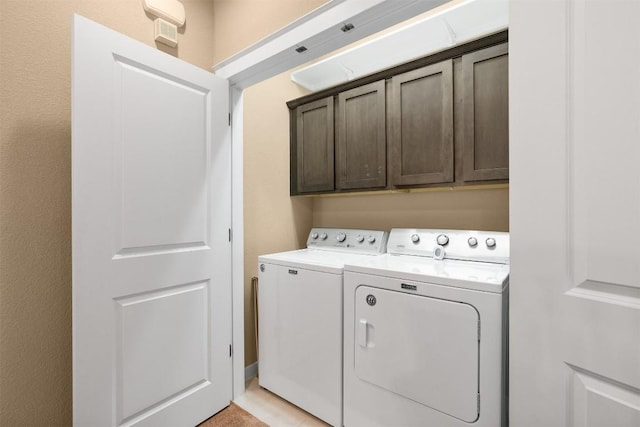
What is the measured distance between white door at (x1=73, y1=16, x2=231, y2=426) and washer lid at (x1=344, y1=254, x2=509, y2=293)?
2.96 ft

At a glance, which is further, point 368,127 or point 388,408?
point 368,127

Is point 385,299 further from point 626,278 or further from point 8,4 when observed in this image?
point 8,4

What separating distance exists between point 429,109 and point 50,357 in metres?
2.44

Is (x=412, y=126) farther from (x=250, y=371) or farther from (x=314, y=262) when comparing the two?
(x=250, y=371)

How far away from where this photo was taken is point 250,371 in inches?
88.7

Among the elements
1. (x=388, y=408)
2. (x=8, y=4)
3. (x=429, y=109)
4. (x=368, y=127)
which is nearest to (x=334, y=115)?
(x=368, y=127)

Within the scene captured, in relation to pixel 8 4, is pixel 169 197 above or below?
below

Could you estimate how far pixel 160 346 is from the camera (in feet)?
4.99

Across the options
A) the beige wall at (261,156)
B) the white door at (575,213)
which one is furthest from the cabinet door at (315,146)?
the white door at (575,213)

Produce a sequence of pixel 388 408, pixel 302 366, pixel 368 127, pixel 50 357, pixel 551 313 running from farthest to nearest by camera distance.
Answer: pixel 368 127
pixel 302 366
pixel 388 408
pixel 50 357
pixel 551 313

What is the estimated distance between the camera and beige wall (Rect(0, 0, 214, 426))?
126 cm

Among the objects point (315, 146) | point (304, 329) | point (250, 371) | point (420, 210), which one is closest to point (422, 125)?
point (420, 210)

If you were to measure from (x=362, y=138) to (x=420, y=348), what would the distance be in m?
1.48

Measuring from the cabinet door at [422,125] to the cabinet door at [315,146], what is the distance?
1.78 ft
